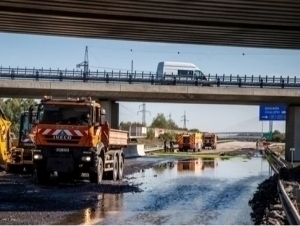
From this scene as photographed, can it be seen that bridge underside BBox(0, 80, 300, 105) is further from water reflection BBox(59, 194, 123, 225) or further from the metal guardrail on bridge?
water reflection BBox(59, 194, 123, 225)

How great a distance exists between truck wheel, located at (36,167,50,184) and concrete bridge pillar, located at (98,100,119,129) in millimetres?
26346

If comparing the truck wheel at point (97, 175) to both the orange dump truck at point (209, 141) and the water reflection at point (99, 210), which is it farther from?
the orange dump truck at point (209, 141)

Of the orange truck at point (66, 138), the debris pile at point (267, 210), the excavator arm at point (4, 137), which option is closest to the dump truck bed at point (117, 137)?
the orange truck at point (66, 138)

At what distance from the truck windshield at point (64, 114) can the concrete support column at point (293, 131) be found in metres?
30.5

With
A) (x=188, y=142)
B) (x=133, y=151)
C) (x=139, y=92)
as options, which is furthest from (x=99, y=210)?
(x=188, y=142)

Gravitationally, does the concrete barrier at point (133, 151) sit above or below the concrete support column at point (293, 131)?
below

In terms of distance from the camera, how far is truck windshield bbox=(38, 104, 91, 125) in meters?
20.0

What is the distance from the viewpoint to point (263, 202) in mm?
14969

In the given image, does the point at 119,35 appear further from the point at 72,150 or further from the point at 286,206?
the point at 286,206

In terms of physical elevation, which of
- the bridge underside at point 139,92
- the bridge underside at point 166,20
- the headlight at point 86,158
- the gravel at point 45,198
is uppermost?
the bridge underside at point 166,20

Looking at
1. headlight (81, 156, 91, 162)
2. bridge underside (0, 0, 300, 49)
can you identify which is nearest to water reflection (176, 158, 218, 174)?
bridge underside (0, 0, 300, 49)

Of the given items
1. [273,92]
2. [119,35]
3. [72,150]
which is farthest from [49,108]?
[273,92]

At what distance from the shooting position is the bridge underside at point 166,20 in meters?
20.3

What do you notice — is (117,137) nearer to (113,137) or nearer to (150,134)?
(113,137)
